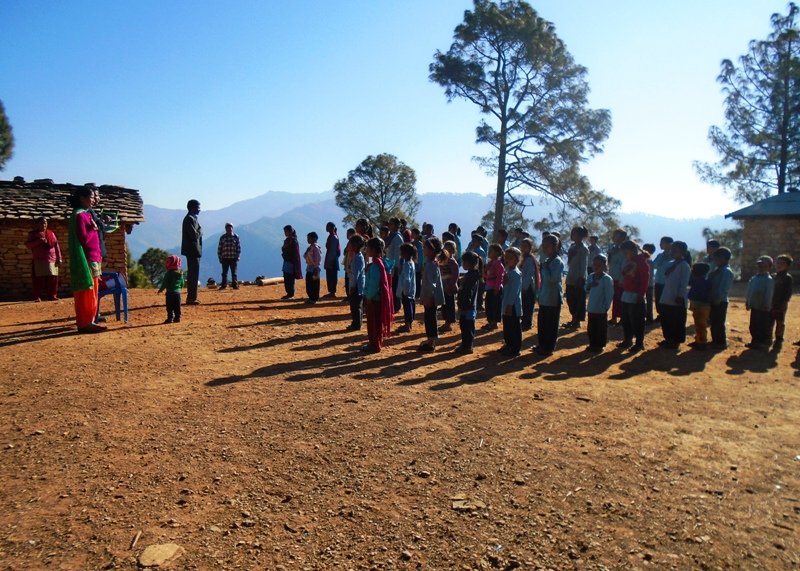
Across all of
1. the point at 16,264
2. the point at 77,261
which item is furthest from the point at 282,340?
the point at 16,264

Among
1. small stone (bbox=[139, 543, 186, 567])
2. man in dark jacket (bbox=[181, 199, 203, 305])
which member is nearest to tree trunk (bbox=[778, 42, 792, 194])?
man in dark jacket (bbox=[181, 199, 203, 305])

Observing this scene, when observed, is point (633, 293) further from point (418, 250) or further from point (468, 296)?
point (418, 250)

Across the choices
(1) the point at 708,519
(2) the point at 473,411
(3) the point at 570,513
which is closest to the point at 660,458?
(1) the point at 708,519

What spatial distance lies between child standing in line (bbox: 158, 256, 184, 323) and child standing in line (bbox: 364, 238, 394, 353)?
338 centimetres

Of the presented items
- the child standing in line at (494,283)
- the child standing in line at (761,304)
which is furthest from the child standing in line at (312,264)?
the child standing in line at (761,304)

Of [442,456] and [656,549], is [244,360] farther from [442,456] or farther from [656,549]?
[656,549]

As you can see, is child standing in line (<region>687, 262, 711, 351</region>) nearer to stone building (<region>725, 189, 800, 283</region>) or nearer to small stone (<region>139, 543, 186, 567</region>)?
small stone (<region>139, 543, 186, 567</region>)

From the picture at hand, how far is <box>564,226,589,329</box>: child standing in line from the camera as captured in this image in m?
9.16

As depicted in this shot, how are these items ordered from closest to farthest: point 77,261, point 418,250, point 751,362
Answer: point 77,261 < point 751,362 < point 418,250

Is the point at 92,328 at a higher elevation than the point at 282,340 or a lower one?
higher

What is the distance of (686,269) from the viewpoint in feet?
28.3

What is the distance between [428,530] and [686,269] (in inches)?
275

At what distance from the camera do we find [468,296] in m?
7.72

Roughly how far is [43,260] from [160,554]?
1188cm
